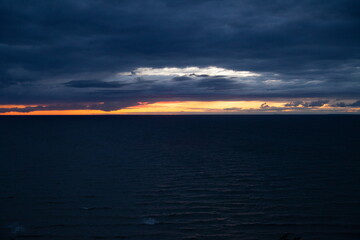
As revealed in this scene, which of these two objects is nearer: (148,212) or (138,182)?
(148,212)

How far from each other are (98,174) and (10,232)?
20992 mm

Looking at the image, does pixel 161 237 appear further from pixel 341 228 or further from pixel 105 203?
pixel 341 228

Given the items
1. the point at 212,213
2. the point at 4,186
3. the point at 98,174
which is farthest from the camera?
the point at 98,174

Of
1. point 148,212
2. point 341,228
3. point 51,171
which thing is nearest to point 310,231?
point 341,228

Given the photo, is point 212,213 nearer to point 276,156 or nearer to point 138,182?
point 138,182

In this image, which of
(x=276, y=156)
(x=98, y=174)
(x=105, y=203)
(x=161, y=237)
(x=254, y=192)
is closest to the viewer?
(x=161, y=237)

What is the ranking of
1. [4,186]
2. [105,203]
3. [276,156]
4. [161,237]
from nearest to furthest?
[161,237] → [105,203] → [4,186] → [276,156]

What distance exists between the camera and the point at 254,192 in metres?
33.4

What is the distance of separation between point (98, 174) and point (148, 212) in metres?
19.2

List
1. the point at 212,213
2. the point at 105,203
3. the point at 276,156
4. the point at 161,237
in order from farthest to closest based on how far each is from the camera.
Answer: the point at 276,156
the point at 105,203
the point at 212,213
the point at 161,237

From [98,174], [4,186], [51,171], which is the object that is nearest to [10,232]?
[4,186]

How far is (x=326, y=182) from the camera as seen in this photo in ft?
123

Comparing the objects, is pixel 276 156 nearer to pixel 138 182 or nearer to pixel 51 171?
pixel 138 182

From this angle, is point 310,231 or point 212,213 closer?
point 310,231
